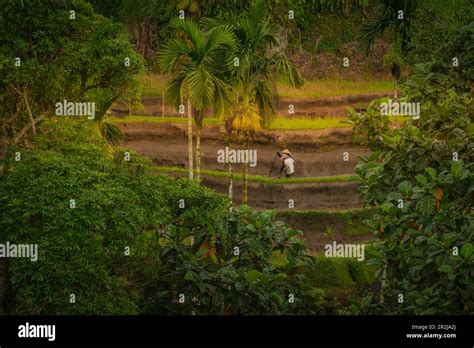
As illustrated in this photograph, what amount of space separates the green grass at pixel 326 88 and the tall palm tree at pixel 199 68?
16.2m

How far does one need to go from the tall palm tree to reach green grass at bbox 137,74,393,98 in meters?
16.2

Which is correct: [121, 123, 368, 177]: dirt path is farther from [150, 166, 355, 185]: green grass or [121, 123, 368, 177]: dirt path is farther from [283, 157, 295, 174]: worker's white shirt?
[150, 166, 355, 185]: green grass

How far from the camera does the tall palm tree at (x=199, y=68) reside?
3638 cm

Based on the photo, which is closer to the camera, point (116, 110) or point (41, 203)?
point (41, 203)

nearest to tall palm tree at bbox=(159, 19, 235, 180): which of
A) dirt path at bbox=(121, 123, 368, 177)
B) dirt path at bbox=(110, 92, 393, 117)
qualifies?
dirt path at bbox=(121, 123, 368, 177)

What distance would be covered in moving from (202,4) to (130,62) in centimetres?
1365

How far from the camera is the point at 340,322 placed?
22.5 m

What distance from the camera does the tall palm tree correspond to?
119 ft

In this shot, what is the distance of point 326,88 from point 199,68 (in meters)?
18.9

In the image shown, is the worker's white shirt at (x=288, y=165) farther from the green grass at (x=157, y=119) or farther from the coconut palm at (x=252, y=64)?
the coconut palm at (x=252, y=64)

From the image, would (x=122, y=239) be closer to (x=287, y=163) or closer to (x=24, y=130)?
(x=24, y=130)

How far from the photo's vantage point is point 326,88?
180 feet

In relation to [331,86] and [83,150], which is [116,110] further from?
[83,150]

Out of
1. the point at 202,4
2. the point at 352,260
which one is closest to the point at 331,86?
the point at 202,4
